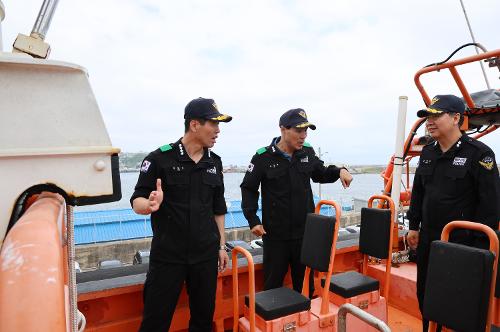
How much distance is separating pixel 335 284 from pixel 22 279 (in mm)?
2622

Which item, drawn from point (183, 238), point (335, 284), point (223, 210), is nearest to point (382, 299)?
point (335, 284)

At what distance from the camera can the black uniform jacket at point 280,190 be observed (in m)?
3.06

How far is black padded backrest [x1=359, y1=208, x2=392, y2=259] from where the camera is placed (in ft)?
9.46

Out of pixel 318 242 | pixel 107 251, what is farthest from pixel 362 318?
pixel 107 251

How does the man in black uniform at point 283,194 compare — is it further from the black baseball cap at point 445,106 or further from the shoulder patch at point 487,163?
the shoulder patch at point 487,163

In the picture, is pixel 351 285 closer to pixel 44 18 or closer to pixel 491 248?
pixel 491 248

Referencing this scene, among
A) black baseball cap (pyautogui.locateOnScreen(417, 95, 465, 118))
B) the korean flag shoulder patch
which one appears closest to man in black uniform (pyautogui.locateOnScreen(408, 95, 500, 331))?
black baseball cap (pyautogui.locateOnScreen(417, 95, 465, 118))

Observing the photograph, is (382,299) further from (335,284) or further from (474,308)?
(474,308)

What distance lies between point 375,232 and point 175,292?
1738 millimetres

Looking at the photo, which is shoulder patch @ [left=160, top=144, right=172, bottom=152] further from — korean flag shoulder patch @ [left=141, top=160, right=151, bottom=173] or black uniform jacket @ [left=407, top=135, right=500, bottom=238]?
black uniform jacket @ [left=407, top=135, right=500, bottom=238]

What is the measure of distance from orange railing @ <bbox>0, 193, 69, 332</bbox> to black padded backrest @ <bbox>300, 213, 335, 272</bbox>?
217cm

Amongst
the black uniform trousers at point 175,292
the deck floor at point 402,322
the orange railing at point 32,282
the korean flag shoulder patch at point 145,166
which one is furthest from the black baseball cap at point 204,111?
the deck floor at point 402,322

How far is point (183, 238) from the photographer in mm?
2264

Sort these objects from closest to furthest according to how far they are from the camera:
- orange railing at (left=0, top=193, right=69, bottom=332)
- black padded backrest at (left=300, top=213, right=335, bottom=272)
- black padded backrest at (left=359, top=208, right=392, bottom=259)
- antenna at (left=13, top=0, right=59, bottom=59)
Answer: orange railing at (left=0, top=193, right=69, bottom=332), antenna at (left=13, top=0, right=59, bottom=59), black padded backrest at (left=300, top=213, right=335, bottom=272), black padded backrest at (left=359, top=208, right=392, bottom=259)
